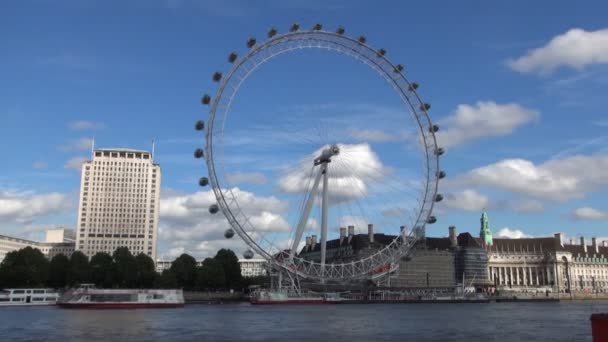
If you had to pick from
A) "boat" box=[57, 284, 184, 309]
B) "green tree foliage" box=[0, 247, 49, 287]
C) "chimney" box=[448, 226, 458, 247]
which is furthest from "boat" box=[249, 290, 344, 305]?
"chimney" box=[448, 226, 458, 247]

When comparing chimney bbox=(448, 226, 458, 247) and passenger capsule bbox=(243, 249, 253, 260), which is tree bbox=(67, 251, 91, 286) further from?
chimney bbox=(448, 226, 458, 247)

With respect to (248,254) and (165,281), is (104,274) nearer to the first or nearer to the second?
(165,281)

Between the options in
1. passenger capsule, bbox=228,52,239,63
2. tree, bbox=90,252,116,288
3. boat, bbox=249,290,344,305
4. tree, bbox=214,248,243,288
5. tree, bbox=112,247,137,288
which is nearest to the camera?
passenger capsule, bbox=228,52,239,63

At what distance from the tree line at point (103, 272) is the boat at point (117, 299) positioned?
1855cm

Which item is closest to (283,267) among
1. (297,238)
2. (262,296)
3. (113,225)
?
(297,238)

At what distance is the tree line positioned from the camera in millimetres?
111438

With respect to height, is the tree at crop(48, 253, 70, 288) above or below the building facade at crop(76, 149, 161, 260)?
below

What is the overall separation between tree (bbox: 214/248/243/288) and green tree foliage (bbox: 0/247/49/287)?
112ft

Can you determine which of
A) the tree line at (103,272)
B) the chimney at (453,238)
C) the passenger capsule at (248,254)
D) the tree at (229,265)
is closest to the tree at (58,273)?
the tree line at (103,272)

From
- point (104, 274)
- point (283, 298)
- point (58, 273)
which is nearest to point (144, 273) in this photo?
point (104, 274)

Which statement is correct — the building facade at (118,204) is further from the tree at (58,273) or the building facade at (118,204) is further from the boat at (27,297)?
the boat at (27,297)

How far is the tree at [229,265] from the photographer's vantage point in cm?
13088

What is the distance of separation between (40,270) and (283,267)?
49050mm

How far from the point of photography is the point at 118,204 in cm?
18912
